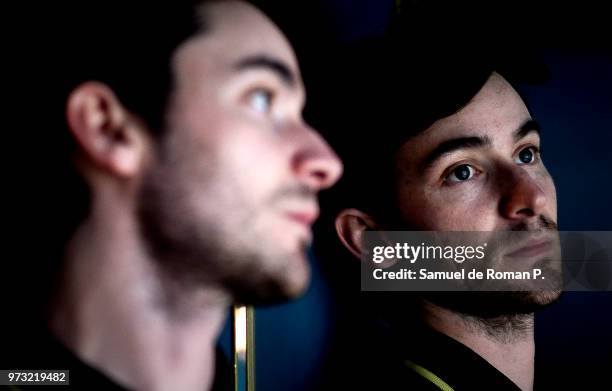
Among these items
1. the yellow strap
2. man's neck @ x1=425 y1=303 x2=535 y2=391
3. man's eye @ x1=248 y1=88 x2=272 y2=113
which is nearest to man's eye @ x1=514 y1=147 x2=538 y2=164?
man's neck @ x1=425 y1=303 x2=535 y2=391

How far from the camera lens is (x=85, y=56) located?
1.76 feet

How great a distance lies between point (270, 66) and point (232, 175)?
0.43ft

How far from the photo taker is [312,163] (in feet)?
1.77

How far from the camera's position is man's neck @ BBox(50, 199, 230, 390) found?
504 millimetres

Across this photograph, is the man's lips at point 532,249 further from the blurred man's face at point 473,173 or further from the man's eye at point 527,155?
the man's eye at point 527,155

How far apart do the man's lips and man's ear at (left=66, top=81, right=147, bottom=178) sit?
1.85ft

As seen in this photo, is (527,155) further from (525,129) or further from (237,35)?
(237,35)

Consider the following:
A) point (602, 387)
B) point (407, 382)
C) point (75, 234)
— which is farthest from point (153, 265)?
point (602, 387)

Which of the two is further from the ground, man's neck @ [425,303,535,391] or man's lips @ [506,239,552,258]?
man's lips @ [506,239,552,258]

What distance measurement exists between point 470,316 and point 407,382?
0.51 ft

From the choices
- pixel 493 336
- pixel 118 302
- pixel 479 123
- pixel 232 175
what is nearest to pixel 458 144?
pixel 479 123

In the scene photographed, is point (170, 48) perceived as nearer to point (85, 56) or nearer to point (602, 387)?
point (85, 56)

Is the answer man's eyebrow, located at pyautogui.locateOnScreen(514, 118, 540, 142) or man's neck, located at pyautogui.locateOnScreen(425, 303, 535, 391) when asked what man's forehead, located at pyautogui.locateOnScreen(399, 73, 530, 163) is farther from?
man's neck, located at pyautogui.locateOnScreen(425, 303, 535, 391)

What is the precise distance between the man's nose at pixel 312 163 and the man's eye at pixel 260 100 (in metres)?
0.05
